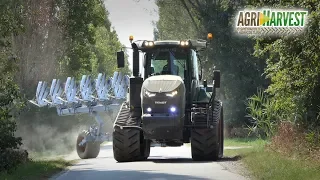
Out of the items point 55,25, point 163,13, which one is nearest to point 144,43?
point 55,25

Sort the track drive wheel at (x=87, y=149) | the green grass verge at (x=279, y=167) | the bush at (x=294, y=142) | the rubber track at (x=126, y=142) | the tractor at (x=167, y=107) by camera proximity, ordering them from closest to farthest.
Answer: the green grass verge at (x=279, y=167), the bush at (x=294, y=142), the tractor at (x=167, y=107), the rubber track at (x=126, y=142), the track drive wheel at (x=87, y=149)

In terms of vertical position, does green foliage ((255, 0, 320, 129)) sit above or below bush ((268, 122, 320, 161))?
above

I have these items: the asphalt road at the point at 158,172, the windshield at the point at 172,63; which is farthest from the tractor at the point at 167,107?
the asphalt road at the point at 158,172

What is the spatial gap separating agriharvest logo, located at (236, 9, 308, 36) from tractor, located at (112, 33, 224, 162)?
162 cm

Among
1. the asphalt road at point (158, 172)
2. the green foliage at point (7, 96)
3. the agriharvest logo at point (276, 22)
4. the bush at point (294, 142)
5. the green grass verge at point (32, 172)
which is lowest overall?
the green grass verge at point (32, 172)

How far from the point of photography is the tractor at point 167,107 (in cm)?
2534

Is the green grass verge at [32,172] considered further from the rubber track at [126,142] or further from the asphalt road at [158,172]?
the rubber track at [126,142]

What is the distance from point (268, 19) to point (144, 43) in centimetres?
386

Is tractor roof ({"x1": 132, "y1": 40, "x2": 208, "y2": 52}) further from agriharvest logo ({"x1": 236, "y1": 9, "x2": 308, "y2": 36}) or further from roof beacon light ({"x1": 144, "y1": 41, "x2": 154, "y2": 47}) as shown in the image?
agriharvest logo ({"x1": 236, "y1": 9, "x2": 308, "y2": 36})

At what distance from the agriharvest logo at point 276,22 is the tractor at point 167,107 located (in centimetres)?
162

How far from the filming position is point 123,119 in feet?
86.8

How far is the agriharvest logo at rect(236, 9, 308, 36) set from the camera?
927 inches

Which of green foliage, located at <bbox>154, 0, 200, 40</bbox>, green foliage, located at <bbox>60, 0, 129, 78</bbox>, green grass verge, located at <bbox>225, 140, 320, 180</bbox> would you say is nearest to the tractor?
green grass verge, located at <bbox>225, 140, 320, 180</bbox>

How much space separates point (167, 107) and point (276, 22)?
4.06m
